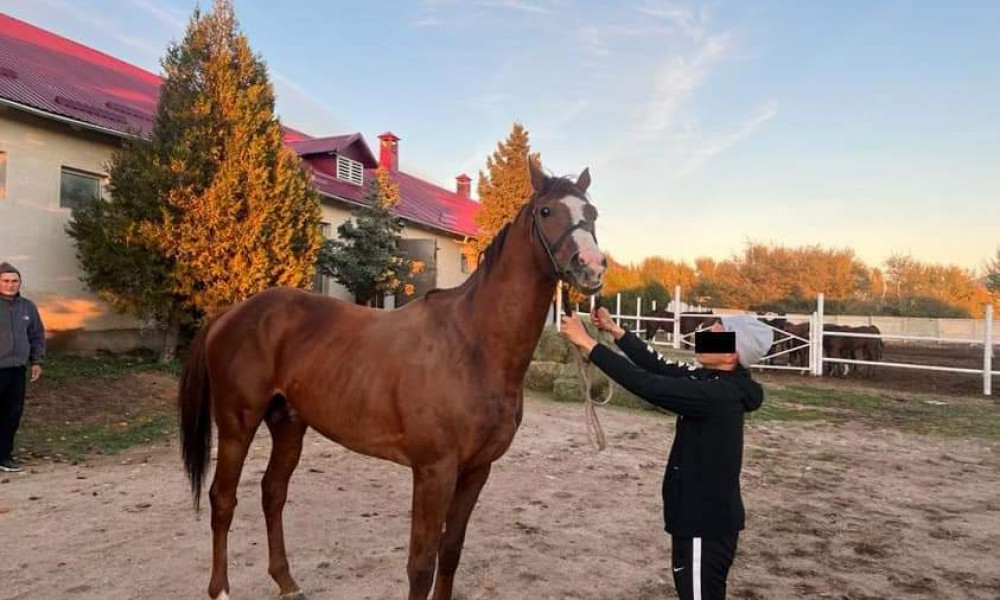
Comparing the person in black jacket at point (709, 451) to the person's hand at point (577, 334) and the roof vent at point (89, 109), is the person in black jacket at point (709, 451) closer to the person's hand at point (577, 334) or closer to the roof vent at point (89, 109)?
the person's hand at point (577, 334)

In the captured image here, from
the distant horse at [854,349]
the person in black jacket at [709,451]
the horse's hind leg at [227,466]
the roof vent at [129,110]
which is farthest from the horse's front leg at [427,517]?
the distant horse at [854,349]

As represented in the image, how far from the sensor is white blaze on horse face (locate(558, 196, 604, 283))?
2.27 meters


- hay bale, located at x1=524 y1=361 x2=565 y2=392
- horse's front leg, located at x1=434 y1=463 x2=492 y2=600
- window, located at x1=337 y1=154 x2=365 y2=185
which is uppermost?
window, located at x1=337 y1=154 x2=365 y2=185

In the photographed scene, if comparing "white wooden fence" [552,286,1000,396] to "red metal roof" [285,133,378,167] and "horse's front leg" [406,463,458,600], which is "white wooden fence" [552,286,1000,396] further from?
"red metal roof" [285,133,378,167]

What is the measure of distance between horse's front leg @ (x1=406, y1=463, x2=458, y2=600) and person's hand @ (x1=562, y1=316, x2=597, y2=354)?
0.74 m

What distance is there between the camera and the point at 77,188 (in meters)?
10.5

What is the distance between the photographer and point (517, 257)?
2.62 m

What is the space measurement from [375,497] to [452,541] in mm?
2207

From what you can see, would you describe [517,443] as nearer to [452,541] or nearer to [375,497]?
[375,497]

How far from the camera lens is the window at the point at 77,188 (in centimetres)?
1023

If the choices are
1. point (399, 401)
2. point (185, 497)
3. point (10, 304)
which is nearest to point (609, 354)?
point (399, 401)

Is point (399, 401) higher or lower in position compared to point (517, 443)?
higher

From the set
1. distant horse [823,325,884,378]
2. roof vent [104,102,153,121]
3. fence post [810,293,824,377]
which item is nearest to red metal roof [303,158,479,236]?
roof vent [104,102,153,121]

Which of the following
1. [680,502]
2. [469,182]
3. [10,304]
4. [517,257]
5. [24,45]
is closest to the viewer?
[680,502]
